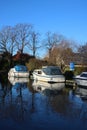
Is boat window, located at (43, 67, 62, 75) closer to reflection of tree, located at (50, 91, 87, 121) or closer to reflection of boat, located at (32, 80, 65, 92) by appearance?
reflection of boat, located at (32, 80, 65, 92)

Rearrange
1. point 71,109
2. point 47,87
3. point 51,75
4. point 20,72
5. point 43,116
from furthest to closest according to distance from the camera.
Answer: point 20,72 → point 51,75 → point 47,87 → point 71,109 → point 43,116

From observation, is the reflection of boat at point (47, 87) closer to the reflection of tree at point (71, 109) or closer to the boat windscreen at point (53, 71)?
the boat windscreen at point (53, 71)

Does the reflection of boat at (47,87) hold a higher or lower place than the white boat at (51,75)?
lower

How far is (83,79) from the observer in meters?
30.1

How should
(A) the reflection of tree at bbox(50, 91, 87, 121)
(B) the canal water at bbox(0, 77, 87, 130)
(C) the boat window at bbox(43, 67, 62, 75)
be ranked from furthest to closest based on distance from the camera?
(C) the boat window at bbox(43, 67, 62, 75), (A) the reflection of tree at bbox(50, 91, 87, 121), (B) the canal water at bbox(0, 77, 87, 130)

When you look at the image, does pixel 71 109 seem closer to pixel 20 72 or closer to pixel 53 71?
pixel 53 71

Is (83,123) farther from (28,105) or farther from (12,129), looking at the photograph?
(28,105)

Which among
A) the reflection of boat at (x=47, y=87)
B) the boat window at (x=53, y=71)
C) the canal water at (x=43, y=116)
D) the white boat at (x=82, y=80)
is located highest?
the boat window at (x=53, y=71)

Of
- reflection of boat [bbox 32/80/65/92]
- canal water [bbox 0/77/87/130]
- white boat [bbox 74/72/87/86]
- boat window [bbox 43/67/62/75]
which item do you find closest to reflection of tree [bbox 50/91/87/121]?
canal water [bbox 0/77/87/130]

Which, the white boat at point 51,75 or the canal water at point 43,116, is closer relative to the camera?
the canal water at point 43,116

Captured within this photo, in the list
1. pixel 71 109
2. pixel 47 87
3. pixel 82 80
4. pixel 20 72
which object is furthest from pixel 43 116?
pixel 20 72

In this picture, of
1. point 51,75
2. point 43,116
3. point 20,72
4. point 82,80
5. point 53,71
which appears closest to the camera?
point 43,116

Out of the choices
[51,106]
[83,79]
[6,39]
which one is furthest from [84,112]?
[6,39]

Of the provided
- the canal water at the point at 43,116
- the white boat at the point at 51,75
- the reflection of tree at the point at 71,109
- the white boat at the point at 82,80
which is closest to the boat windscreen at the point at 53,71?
the white boat at the point at 51,75
